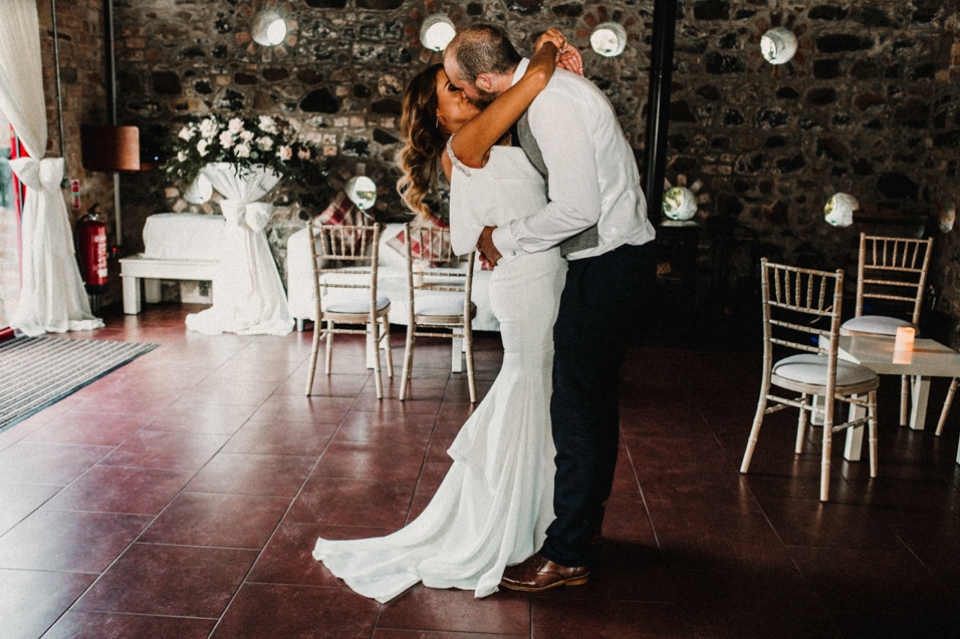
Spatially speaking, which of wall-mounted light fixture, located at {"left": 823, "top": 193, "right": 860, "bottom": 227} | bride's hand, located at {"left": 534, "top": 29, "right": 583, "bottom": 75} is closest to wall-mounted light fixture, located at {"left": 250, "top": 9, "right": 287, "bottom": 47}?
wall-mounted light fixture, located at {"left": 823, "top": 193, "right": 860, "bottom": 227}

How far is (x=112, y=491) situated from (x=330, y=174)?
14.4ft

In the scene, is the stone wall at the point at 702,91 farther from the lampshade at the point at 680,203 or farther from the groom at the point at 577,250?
the groom at the point at 577,250

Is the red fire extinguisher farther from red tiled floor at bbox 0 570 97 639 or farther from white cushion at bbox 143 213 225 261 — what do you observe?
red tiled floor at bbox 0 570 97 639

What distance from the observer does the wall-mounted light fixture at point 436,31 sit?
696 cm

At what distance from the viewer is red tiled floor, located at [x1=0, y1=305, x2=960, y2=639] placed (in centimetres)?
241

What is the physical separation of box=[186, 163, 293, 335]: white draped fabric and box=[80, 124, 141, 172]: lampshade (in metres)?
0.77

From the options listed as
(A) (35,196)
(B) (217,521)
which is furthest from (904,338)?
(A) (35,196)

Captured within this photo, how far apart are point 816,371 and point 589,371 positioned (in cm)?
156

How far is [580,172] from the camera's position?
84.3 inches

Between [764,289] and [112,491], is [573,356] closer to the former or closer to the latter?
[764,289]

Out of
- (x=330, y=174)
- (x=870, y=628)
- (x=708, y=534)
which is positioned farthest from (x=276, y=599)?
(x=330, y=174)

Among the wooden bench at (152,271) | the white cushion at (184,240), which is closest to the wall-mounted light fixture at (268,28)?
the white cushion at (184,240)

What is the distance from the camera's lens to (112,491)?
3262 mm

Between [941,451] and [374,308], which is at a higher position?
[374,308]
